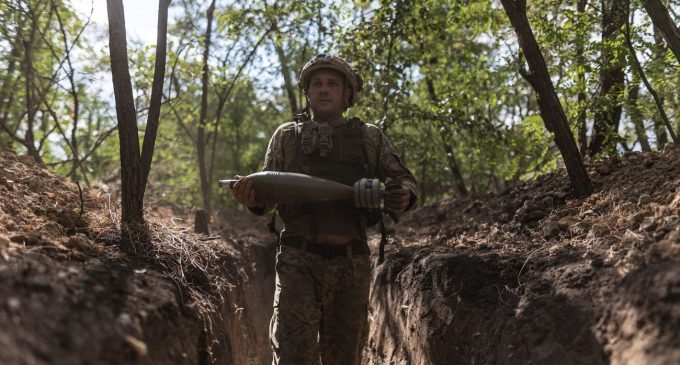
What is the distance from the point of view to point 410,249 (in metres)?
5.87

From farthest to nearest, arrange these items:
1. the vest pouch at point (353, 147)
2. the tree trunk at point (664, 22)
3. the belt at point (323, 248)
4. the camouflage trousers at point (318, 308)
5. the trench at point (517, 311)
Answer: the tree trunk at point (664, 22)
the vest pouch at point (353, 147)
the belt at point (323, 248)
the camouflage trousers at point (318, 308)
the trench at point (517, 311)

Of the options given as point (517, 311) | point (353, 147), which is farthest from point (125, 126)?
point (517, 311)

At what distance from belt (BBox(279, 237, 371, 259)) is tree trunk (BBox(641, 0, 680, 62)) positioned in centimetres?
309

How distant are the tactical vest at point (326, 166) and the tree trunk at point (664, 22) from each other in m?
2.68

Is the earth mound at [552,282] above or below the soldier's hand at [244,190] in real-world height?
below

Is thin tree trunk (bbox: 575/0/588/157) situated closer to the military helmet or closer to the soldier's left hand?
the military helmet

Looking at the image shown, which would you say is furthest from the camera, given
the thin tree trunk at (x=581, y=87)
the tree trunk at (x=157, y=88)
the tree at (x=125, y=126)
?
the thin tree trunk at (x=581, y=87)

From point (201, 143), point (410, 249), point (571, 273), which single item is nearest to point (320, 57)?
point (571, 273)

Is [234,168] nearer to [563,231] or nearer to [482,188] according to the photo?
[482,188]

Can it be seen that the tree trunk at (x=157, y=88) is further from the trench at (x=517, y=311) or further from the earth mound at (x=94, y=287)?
the trench at (x=517, y=311)

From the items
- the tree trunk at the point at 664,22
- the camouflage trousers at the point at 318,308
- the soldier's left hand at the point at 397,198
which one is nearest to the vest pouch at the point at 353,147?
the soldier's left hand at the point at 397,198

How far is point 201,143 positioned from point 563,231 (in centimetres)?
799

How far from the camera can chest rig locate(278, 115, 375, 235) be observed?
3598 millimetres

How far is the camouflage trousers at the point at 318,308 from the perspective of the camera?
3385 millimetres
